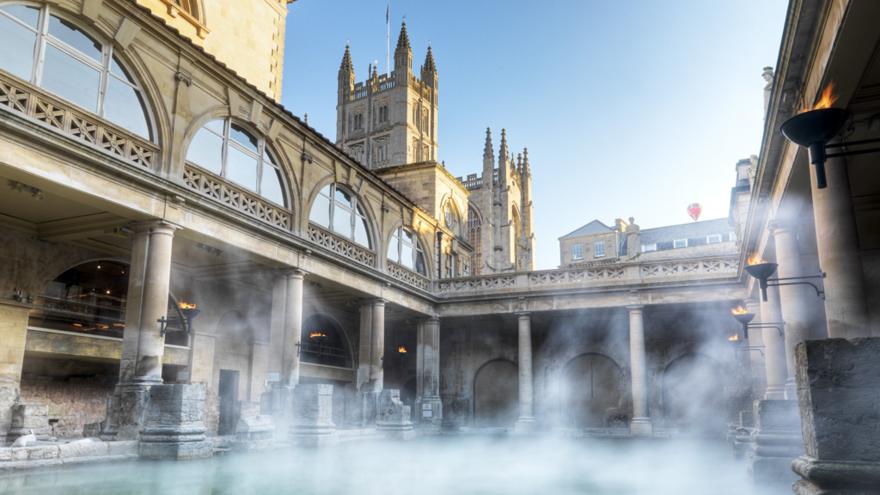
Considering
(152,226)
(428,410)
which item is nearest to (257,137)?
(152,226)

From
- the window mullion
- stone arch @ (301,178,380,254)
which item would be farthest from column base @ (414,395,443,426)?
the window mullion

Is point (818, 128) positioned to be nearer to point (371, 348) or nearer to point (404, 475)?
point (404, 475)

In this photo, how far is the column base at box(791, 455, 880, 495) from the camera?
464 cm

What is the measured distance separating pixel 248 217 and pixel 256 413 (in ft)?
16.4

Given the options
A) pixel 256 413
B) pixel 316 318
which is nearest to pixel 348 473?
pixel 256 413

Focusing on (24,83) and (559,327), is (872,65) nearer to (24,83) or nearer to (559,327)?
(24,83)

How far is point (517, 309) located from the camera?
89.0 ft

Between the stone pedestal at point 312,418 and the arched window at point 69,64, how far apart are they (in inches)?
282

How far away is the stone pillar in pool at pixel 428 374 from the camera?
26.8 meters

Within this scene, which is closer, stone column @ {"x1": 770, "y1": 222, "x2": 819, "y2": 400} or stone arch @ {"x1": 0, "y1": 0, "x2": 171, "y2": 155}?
stone column @ {"x1": 770, "y1": 222, "x2": 819, "y2": 400}

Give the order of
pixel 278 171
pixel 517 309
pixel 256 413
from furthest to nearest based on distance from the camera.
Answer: pixel 517 309 → pixel 278 171 → pixel 256 413

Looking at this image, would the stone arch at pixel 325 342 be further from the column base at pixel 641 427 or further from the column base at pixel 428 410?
the column base at pixel 641 427

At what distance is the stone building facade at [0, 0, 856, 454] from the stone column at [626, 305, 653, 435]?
0.24 ft

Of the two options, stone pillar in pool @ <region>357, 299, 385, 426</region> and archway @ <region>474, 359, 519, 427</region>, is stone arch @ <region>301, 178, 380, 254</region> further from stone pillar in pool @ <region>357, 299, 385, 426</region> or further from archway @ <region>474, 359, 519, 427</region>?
archway @ <region>474, 359, 519, 427</region>
